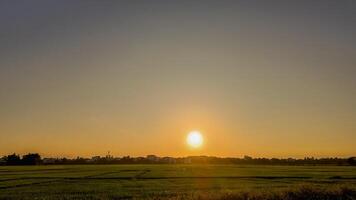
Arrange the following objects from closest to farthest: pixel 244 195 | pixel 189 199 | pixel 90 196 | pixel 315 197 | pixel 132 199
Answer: pixel 189 199, pixel 244 195, pixel 315 197, pixel 132 199, pixel 90 196

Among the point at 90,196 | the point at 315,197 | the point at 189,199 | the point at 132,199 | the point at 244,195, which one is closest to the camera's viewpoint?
the point at 189,199

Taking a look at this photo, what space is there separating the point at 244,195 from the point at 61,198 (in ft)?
49.4

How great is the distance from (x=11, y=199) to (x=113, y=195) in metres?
8.12

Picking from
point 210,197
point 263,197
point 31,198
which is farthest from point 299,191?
point 31,198

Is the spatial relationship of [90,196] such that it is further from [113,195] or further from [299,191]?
[299,191]

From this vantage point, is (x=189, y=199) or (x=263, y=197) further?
(x=263, y=197)

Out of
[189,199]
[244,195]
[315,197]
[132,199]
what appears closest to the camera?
[189,199]

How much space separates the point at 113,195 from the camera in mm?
40344

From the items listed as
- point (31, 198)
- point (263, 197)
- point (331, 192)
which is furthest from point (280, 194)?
point (31, 198)

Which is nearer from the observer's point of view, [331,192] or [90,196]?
[331,192]

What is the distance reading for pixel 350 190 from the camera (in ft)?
121

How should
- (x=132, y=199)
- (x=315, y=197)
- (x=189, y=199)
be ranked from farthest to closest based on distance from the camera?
(x=132, y=199) < (x=315, y=197) < (x=189, y=199)

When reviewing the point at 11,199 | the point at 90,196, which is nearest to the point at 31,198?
the point at 11,199

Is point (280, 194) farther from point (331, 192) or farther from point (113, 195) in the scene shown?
point (113, 195)
